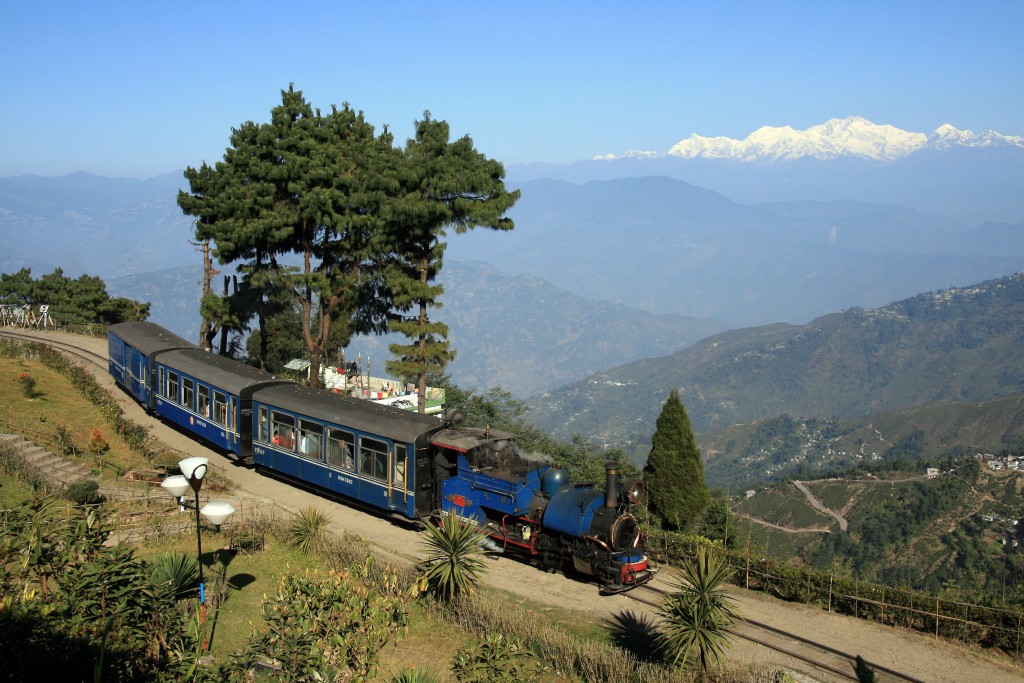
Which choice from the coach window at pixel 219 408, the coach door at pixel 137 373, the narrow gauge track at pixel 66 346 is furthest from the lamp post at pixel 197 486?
the narrow gauge track at pixel 66 346

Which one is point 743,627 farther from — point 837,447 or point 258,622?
point 837,447

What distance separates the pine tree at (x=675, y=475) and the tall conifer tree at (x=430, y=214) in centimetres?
892

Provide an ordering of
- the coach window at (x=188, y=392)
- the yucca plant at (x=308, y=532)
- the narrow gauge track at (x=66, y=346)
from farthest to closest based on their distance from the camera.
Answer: the narrow gauge track at (x=66, y=346), the coach window at (x=188, y=392), the yucca plant at (x=308, y=532)

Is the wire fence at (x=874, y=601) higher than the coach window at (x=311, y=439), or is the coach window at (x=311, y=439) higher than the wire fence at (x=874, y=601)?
the coach window at (x=311, y=439)

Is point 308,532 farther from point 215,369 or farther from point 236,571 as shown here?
point 215,369

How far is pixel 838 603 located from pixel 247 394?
19.0 meters

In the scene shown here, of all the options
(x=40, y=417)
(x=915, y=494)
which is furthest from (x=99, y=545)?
(x=915, y=494)

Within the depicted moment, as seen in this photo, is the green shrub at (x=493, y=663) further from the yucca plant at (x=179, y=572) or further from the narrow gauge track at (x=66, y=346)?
the narrow gauge track at (x=66, y=346)

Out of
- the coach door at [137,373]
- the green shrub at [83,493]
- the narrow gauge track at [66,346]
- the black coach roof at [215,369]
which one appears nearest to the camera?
the green shrub at [83,493]

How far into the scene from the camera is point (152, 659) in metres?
11.9

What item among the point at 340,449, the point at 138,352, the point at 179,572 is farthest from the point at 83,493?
the point at 138,352

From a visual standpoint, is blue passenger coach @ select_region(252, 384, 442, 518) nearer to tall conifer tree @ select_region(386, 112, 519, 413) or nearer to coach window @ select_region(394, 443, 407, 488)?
coach window @ select_region(394, 443, 407, 488)

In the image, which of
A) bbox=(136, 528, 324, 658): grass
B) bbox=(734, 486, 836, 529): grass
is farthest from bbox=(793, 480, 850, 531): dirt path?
bbox=(136, 528, 324, 658): grass

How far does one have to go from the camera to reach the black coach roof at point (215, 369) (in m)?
27.3
